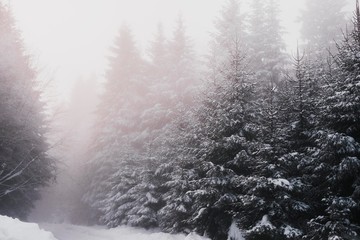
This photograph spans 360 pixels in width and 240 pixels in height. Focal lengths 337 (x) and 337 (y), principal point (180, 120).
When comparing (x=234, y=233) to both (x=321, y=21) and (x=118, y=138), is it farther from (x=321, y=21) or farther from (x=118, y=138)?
(x=321, y=21)

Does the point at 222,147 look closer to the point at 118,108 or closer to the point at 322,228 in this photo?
the point at 322,228

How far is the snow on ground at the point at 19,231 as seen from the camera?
1014 cm

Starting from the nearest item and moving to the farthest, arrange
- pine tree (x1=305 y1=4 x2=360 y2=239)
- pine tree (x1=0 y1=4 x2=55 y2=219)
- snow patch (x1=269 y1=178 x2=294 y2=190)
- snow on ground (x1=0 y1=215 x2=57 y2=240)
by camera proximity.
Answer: snow on ground (x1=0 y1=215 x2=57 y2=240) < pine tree (x1=305 y1=4 x2=360 y2=239) < snow patch (x1=269 y1=178 x2=294 y2=190) < pine tree (x1=0 y1=4 x2=55 y2=219)

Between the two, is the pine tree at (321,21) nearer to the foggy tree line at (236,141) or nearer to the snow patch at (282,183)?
the foggy tree line at (236,141)

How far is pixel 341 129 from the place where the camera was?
12.9 m

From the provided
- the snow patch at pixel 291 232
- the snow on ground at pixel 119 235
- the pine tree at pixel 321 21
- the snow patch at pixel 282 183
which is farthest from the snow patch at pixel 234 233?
the pine tree at pixel 321 21

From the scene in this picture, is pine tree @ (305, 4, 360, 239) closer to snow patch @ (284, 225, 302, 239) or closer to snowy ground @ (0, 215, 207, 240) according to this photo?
snow patch @ (284, 225, 302, 239)

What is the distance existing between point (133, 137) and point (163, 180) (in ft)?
21.7

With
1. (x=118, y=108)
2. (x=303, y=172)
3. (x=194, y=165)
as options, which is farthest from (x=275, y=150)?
(x=118, y=108)

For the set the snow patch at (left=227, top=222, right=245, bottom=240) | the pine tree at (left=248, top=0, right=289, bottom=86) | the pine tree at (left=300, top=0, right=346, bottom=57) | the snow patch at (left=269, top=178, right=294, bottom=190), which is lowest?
the snow patch at (left=227, top=222, right=245, bottom=240)

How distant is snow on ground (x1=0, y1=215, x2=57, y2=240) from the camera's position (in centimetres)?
1014

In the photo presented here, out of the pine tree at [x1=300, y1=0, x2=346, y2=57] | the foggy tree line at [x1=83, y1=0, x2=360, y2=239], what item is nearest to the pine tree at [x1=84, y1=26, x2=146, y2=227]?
the foggy tree line at [x1=83, y1=0, x2=360, y2=239]

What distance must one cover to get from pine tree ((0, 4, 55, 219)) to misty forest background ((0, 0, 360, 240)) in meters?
0.11

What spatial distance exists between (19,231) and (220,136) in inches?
397
